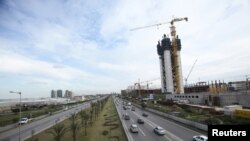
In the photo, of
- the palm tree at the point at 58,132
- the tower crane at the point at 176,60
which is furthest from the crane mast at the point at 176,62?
the palm tree at the point at 58,132

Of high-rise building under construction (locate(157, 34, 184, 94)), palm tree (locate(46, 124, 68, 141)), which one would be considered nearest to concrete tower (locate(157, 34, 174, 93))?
high-rise building under construction (locate(157, 34, 184, 94))

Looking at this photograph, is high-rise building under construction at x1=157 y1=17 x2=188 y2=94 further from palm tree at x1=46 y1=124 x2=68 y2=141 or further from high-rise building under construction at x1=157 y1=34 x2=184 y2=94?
palm tree at x1=46 y1=124 x2=68 y2=141

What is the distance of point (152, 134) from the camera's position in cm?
4850

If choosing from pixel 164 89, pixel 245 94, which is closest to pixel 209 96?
pixel 245 94

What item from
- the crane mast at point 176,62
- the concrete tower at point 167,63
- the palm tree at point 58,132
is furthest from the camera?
the concrete tower at point 167,63

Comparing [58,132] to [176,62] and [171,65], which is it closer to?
[176,62]

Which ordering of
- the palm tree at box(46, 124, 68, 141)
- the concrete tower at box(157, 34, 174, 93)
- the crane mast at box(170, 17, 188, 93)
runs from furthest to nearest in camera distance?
the concrete tower at box(157, 34, 174, 93)
the crane mast at box(170, 17, 188, 93)
the palm tree at box(46, 124, 68, 141)

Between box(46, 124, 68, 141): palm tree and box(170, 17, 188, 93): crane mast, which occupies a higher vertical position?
box(170, 17, 188, 93): crane mast

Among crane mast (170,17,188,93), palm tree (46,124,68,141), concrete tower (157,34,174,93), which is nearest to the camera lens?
palm tree (46,124,68,141)

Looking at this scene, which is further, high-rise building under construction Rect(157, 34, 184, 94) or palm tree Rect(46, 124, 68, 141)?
high-rise building under construction Rect(157, 34, 184, 94)

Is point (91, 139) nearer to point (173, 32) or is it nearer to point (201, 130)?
point (201, 130)

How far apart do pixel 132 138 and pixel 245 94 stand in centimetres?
5470

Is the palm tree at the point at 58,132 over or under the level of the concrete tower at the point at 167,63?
under

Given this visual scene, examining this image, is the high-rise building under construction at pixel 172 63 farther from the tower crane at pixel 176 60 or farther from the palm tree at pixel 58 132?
the palm tree at pixel 58 132
